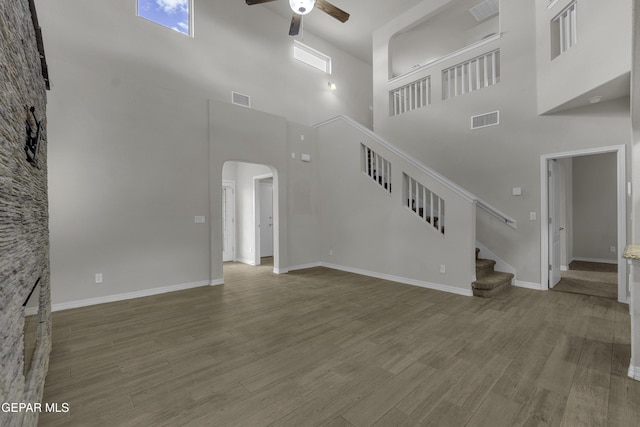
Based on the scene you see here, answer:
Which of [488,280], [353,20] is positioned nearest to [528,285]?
[488,280]

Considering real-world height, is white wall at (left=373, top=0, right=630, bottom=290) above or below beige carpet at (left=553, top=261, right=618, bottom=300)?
above

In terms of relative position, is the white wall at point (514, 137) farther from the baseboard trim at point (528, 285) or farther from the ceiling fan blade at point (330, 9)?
the ceiling fan blade at point (330, 9)

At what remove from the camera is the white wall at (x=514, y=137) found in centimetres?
392

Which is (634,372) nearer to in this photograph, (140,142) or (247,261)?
(140,142)

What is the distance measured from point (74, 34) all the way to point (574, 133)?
7.31 m

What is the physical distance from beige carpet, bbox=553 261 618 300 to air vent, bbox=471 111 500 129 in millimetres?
2862

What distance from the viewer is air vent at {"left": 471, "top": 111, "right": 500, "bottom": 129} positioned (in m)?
4.75

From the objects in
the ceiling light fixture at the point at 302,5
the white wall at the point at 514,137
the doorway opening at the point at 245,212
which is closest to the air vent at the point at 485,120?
the white wall at the point at 514,137

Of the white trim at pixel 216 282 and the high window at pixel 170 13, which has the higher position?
the high window at pixel 170 13

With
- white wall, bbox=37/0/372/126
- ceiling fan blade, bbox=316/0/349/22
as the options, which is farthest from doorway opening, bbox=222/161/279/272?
ceiling fan blade, bbox=316/0/349/22

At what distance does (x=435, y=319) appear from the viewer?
3.14m

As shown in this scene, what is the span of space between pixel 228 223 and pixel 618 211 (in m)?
7.22

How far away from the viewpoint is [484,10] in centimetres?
646

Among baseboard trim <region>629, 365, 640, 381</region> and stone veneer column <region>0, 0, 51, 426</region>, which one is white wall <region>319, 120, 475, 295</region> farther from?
stone veneer column <region>0, 0, 51, 426</region>
